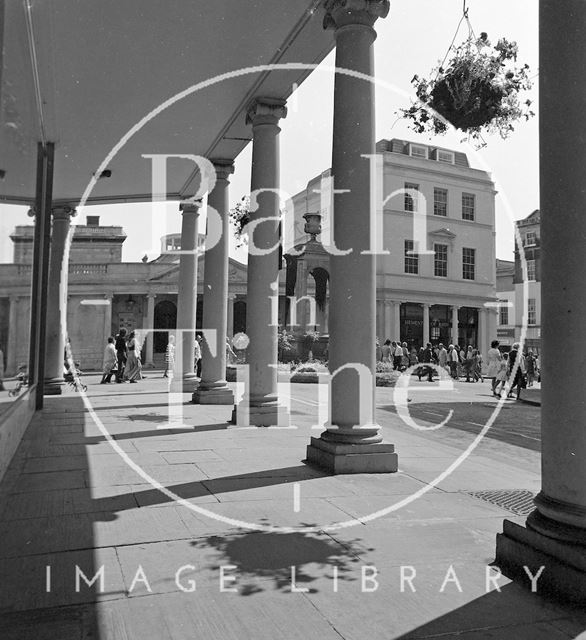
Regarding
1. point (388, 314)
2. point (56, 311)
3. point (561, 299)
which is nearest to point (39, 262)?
point (56, 311)

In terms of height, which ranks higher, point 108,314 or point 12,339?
point 108,314

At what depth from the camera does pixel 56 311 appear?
13461 millimetres

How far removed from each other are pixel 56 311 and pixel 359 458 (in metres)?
9.83

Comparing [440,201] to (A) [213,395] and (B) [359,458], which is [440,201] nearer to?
(A) [213,395]

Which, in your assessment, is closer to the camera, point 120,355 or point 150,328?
point 120,355

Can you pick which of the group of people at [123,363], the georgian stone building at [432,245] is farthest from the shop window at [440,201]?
the group of people at [123,363]

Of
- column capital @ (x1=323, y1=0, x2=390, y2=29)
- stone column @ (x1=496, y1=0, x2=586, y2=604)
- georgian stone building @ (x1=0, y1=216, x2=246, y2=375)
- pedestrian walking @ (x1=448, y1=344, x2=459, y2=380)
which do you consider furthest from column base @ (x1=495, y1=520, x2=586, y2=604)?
georgian stone building @ (x1=0, y1=216, x2=246, y2=375)

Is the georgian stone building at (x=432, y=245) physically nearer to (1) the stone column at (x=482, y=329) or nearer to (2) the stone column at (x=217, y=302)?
(1) the stone column at (x=482, y=329)

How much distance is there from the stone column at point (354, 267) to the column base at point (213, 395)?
6.34 m

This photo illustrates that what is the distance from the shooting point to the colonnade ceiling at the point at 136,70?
650 centimetres

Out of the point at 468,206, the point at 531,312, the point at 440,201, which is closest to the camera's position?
the point at 440,201

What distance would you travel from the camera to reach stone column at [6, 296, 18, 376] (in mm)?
5945

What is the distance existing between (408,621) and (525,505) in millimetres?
2684

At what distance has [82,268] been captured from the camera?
36.8m
